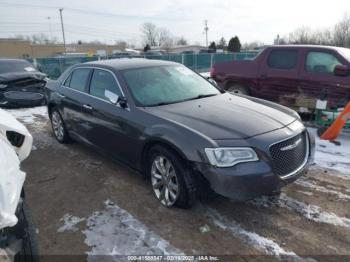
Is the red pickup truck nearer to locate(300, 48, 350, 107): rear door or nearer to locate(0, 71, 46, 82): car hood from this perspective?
locate(300, 48, 350, 107): rear door

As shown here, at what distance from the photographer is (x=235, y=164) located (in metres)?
3.00

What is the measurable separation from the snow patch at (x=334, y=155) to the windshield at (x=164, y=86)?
81.0 inches

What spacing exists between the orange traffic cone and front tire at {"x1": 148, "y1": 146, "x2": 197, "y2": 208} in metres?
3.79

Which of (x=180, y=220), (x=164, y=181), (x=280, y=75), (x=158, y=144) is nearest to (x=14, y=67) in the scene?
(x=280, y=75)

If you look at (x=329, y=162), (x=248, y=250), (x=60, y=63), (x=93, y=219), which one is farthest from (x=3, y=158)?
(x=60, y=63)

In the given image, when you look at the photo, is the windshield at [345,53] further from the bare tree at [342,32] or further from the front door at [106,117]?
the bare tree at [342,32]

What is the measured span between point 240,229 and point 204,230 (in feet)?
1.23

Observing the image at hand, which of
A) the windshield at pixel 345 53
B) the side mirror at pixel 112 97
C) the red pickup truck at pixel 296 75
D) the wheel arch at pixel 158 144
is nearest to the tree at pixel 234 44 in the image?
the red pickup truck at pixel 296 75

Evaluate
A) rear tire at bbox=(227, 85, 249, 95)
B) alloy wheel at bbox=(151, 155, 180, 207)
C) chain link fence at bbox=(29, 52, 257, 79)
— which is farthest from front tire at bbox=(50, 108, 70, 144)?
chain link fence at bbox=(29, 52, 257, 79)

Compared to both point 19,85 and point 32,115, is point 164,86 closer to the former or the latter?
point 32,115

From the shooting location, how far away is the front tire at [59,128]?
19.4 feet

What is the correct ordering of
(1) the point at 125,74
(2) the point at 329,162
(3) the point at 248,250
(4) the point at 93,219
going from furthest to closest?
1. (2) the point at 329,162
2. (1) the point at 125,74
3. (4) the point at 93,219
4. (3) the point at 248,250

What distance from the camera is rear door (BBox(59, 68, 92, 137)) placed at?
5.02m

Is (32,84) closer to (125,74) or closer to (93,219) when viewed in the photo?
(125,74)
